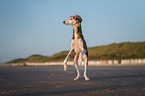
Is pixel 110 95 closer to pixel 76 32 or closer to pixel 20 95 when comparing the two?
pixel 20 95

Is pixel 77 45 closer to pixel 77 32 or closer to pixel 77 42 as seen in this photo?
pixel 77 42

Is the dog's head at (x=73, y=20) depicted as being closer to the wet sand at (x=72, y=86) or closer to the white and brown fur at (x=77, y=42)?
the white and brown fur at (x=77, y=42)

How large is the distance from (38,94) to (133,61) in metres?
40.6

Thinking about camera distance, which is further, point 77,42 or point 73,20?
point 73,20

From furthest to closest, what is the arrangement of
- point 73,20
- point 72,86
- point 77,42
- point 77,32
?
point 73,20 → point 77,32 → point 77,42 → point 72,86

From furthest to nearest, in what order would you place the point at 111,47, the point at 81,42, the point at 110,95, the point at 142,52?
the point at 111,47, the point at 142,52, the point at 81,42, the point at 110,95

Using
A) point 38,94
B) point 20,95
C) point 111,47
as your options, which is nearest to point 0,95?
point 20,95

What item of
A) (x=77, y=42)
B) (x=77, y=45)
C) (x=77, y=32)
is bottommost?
(x=77, y=45)

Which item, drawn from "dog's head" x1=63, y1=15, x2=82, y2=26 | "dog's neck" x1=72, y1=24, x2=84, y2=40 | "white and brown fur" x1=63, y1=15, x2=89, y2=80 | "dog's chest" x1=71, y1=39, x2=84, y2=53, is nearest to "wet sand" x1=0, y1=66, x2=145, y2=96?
"white and brown fur" x1=63, y1=15, x2=89, y2=80

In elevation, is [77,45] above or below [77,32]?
below

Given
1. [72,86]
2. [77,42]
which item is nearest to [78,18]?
[77,42]

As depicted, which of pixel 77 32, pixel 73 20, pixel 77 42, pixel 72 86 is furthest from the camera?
pixel 73 20

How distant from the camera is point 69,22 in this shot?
9906mm

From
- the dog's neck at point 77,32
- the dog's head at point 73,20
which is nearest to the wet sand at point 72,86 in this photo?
the dog's neck at point 77,32
